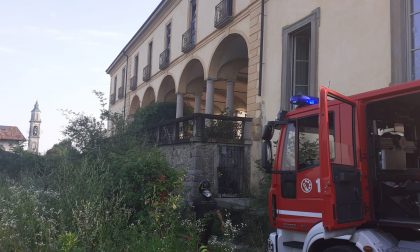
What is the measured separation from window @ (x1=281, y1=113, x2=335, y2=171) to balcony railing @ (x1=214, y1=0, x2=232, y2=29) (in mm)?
10182

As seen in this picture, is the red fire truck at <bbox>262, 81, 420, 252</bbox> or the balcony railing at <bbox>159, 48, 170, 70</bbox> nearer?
the red fire truck at <bbox>262, 81, 420, 252</bbox>

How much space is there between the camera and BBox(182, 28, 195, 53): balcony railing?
61.3 feet

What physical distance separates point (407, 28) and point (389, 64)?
720 millimetres

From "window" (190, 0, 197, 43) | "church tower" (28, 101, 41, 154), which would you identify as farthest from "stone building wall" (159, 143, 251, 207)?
"church tower" (28, 101, 41, 154)

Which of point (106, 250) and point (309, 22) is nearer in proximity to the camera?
point (106, 250)

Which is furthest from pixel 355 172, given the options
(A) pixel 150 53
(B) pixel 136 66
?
(B) pixel 136 66

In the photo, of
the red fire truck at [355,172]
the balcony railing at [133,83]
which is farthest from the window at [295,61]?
the balcony railing at [133,83]

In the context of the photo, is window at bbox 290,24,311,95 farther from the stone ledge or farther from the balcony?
the balcony

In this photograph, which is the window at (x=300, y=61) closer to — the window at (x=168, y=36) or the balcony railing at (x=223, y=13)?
the balcony railing at (x=223, y=13)

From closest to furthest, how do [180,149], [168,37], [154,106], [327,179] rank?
[327,179] < [180,149] < [154,106] < [168,37]

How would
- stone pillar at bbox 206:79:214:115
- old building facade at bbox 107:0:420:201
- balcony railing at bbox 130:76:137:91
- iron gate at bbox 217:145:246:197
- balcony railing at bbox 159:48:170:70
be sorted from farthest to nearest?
balcony railing at bbox 130:76:137:91, balcony railing at bbox 159:48:170:70, stone pillar at bbox 206:79:214:115, iron gate at bbox 217:145:246:197, old building facade at bbox 107:0:420:201

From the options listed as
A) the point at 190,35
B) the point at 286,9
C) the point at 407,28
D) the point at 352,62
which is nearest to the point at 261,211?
the point at 352,62

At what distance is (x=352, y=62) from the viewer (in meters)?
9.32

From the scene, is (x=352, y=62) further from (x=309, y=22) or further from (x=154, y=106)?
(x=154, y=106)
